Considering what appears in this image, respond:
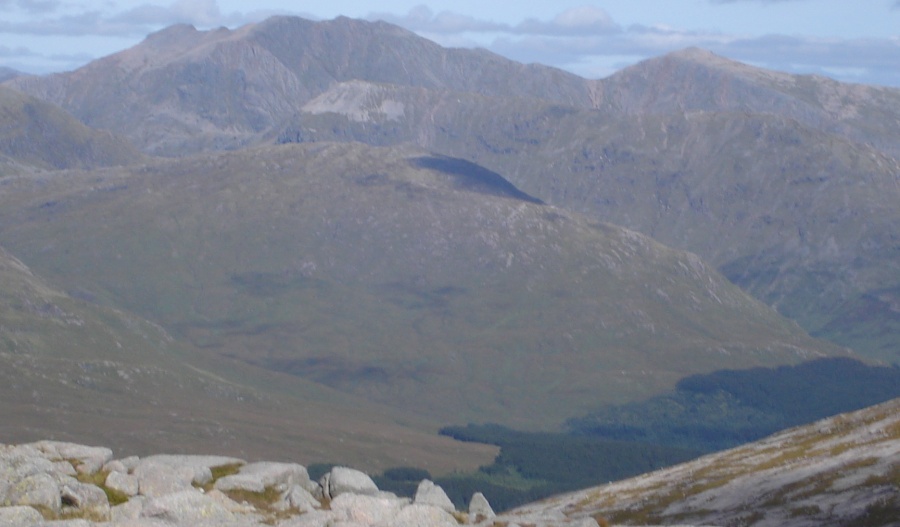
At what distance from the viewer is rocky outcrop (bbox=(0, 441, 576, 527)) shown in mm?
68562

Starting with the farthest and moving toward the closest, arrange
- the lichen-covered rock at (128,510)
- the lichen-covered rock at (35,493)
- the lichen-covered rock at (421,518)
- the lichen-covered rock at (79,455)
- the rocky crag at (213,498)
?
the lichen-covered rock at (79,455) → the lichen-covered rock at (35,493) → the lichen-covered rock at (128,510) → the lichen-covered rock at (421,518) → the rocky crag at (213,498)

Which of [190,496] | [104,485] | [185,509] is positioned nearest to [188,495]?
[190,496]

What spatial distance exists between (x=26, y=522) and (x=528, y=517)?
A: 31.2 meters

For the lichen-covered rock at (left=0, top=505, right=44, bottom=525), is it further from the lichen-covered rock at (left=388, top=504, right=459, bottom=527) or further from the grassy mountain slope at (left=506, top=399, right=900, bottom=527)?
the grassy mountain slope at (left=506, top=399, right=900, bottom=527)

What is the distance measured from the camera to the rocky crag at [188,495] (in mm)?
68625

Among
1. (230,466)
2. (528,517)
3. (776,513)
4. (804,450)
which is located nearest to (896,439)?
(804,450)

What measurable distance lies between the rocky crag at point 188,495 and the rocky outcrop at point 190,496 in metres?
0.06

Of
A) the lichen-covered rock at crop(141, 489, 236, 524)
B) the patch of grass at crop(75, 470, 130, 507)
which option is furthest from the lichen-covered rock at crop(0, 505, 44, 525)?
the patch of grass at crop(75, 470, 130, 507)

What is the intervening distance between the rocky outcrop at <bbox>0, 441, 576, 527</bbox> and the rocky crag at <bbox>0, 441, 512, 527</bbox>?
6 cm

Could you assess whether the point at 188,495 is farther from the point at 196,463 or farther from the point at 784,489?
the point at 784,489

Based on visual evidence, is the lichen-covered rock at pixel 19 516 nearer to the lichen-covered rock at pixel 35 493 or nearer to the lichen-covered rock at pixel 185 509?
the lichen-covered rock at pixel 35 493

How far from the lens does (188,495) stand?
70625 millimetres

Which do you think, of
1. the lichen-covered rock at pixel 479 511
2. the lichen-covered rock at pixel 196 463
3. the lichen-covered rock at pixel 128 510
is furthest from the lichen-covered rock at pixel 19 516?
the lichen-covered rock at pixel 479 511

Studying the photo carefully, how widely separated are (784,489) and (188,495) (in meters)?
87.0
